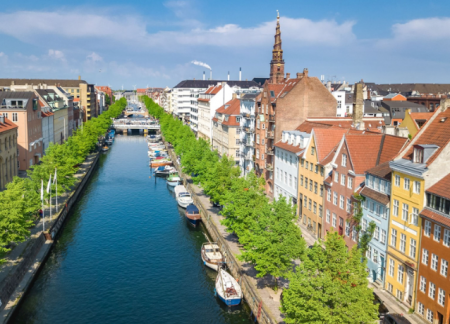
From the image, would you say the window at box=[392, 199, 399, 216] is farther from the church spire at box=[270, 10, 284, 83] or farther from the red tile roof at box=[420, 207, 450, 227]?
the church spire at box=[270, 10, 284, 83]

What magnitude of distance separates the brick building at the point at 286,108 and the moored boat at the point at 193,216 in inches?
569

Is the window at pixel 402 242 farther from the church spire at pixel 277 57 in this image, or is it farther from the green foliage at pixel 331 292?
the church spire at pixel 277 57

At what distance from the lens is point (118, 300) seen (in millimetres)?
45625

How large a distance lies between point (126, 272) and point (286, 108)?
37.4m

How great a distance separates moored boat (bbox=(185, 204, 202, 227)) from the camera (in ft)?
228

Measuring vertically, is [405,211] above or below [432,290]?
above

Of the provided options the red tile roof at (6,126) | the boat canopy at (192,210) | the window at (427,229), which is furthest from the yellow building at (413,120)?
the red tile roof at (6,126)

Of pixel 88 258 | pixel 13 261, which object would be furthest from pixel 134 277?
pixel 13 261

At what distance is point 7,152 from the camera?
7856 centimetres

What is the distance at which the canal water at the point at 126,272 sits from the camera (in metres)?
42.8

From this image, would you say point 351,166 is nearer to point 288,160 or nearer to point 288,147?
point 288,147

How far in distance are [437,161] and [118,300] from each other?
31.5m

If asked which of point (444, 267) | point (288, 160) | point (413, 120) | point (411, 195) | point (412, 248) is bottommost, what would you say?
point (444, 267)

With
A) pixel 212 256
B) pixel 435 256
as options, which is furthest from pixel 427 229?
pixel 212 256
